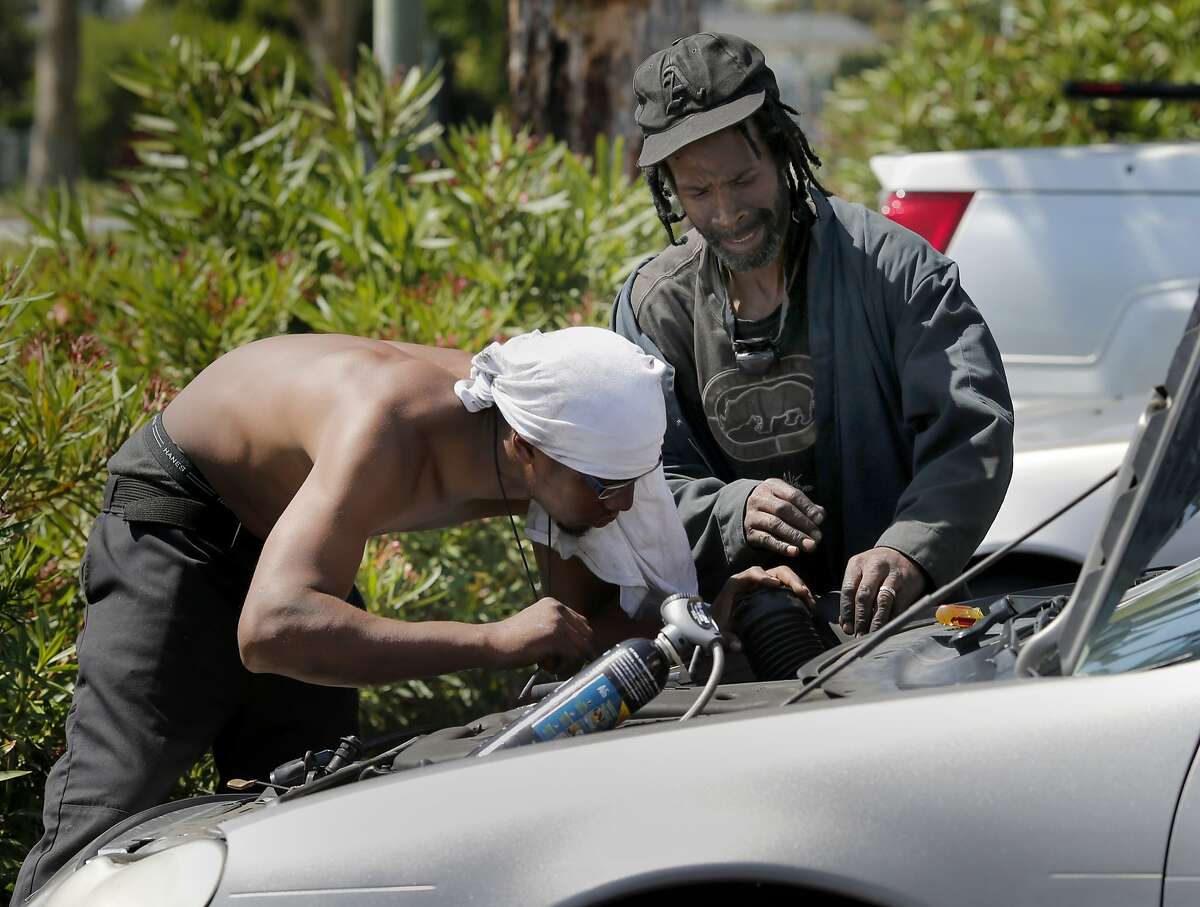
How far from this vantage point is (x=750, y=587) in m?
3.08

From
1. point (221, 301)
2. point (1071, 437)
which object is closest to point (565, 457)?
point (1071, 437)

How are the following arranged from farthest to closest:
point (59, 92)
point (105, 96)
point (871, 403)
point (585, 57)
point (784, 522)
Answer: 1. point (105, 96)
2. point (59, 92)
3. point (585, 57)
4. point (871, 403)
5. point (784, 522)

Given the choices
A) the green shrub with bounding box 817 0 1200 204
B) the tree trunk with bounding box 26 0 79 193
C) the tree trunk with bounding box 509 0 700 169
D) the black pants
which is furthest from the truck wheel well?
the tree trunk with bounding box 26 0 79 193

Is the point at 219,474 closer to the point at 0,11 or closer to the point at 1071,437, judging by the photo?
the point at 1071,437

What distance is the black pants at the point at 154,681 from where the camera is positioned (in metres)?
3.03

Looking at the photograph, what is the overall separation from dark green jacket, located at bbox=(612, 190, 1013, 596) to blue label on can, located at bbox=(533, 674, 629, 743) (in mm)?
863

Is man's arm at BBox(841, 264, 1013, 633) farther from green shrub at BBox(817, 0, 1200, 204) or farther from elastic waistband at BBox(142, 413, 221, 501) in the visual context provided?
green shrub at BBox(817, 0, 1200, 204)

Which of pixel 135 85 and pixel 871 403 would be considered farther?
pixel 135 85

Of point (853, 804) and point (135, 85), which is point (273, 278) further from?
point (853, 804)

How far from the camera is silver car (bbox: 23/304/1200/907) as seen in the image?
1.94 metres

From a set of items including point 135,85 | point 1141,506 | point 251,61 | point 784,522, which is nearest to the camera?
point 1141,506

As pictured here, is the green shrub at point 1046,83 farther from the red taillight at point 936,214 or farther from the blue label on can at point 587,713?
the blue label on can at point 587,713

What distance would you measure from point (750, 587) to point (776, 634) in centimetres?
17

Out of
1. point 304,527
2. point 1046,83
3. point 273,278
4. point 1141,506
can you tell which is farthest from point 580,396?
point 1046,83
